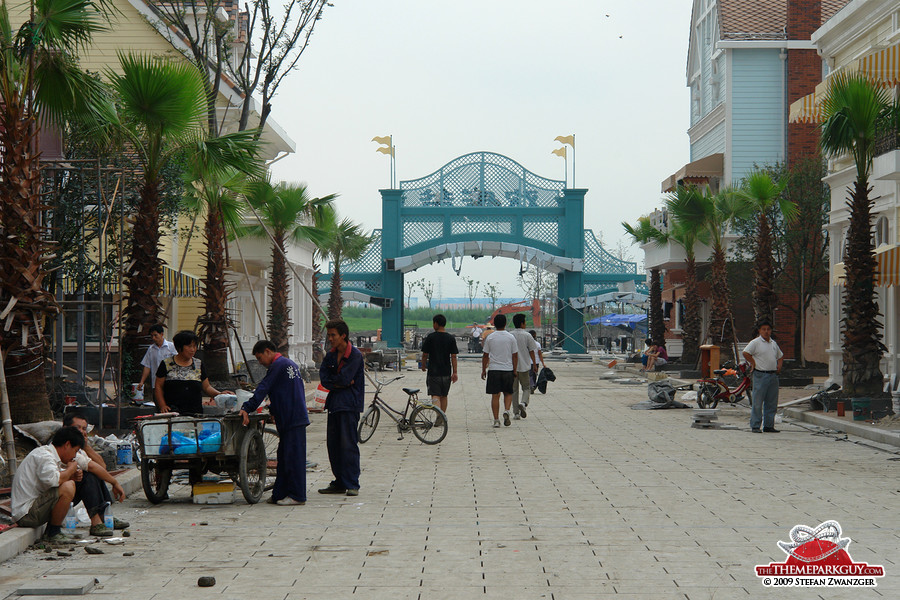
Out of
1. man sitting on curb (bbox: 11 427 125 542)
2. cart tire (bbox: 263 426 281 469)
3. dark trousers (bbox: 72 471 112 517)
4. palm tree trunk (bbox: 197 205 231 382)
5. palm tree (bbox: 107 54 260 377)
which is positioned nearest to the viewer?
man sitting on curb (bbox: 11 427 125 542)

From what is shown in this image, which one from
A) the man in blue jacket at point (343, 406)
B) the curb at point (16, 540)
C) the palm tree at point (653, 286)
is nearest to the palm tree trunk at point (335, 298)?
the palm tree at point (653, 286)

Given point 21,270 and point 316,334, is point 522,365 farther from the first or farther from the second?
point 316,334

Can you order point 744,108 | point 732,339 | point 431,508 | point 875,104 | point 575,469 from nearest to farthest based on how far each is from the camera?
1. point 431,508
2. point 575,469
3. point 875,104
4. point 732,339
5. point 744,108

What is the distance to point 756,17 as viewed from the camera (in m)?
38.5

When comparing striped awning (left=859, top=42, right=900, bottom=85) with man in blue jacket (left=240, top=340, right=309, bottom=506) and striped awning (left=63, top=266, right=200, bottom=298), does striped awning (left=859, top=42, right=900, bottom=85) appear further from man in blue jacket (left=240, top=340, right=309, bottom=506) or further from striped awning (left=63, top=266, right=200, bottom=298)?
striped awning (left=63, top=266, right=200, bottom=298)

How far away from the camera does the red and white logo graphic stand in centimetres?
640

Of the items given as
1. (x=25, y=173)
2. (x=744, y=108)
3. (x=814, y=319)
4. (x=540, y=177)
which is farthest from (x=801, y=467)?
(x=540, y=177)

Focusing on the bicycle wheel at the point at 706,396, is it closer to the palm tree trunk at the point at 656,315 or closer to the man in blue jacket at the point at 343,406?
the man in blue jacket at the point at 343,406

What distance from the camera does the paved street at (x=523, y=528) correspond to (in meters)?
6.41

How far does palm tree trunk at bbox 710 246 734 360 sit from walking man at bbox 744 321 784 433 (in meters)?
13.6

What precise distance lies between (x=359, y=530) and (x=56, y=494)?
88.5 inches

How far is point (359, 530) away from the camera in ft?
26.9

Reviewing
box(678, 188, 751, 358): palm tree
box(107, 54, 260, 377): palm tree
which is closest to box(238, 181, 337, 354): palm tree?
box(107, 54, 260, 377): palm tree

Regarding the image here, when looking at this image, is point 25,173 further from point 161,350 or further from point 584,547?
point 584,547
